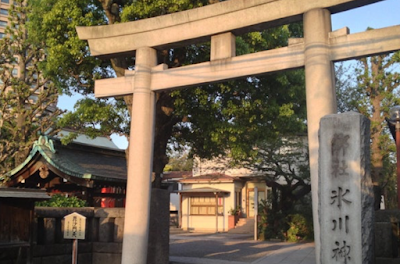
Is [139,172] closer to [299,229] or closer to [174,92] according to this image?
[174,92]

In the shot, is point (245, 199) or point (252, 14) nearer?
point (252, 14)

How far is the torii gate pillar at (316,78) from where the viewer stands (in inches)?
334

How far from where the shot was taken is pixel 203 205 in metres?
33.6

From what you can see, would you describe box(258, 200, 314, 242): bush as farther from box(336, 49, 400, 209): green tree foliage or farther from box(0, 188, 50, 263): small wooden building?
box(0, 188, 50, 263): small wooden building

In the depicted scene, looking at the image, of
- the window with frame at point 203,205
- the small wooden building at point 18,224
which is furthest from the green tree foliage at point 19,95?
the window with frame at point 203,205

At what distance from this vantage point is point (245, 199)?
110 ft

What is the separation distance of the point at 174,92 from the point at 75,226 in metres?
5.27

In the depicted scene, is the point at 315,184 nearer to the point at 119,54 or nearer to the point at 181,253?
the point at 119,54

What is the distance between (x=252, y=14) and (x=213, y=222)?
2522 cm

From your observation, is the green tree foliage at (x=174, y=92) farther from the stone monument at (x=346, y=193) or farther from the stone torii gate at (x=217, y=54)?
the stone monument at (x=346, y=193)

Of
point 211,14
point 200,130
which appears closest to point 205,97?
point 200,130

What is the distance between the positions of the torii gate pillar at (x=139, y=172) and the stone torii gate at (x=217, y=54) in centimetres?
2

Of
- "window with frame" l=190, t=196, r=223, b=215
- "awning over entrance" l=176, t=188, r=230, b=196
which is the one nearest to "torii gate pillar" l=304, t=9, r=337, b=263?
"awning over entrance" l=176, t=188, r=230, b=196

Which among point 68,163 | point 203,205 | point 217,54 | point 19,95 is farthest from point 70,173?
point 203,205
